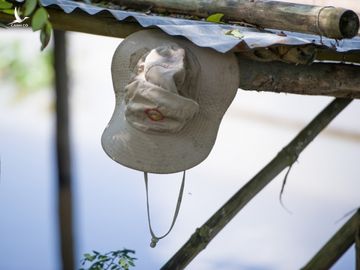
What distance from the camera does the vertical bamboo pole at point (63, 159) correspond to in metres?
3.03

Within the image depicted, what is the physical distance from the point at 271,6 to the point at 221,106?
426 mm

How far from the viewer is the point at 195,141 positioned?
331cm

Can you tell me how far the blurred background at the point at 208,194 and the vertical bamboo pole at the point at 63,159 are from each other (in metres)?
2.97

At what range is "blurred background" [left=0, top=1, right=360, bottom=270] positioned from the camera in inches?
269

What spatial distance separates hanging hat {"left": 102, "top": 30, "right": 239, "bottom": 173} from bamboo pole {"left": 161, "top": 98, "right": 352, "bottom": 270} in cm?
98

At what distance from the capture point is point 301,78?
11.5 feet

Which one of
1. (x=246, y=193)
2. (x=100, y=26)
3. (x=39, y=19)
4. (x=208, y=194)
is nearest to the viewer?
(x=39, y=19)

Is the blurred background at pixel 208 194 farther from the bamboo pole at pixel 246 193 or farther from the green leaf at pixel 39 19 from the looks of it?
the green leaf at pixel 39 19

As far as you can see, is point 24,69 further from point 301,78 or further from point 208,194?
point 301,78

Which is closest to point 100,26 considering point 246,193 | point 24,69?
point 246,193

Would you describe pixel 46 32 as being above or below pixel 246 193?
above

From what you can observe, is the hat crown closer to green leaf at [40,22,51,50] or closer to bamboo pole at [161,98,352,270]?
green leaf at [40,22,51,50]

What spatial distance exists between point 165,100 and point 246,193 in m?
1.35

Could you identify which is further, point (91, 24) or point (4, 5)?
point (91, 24)
